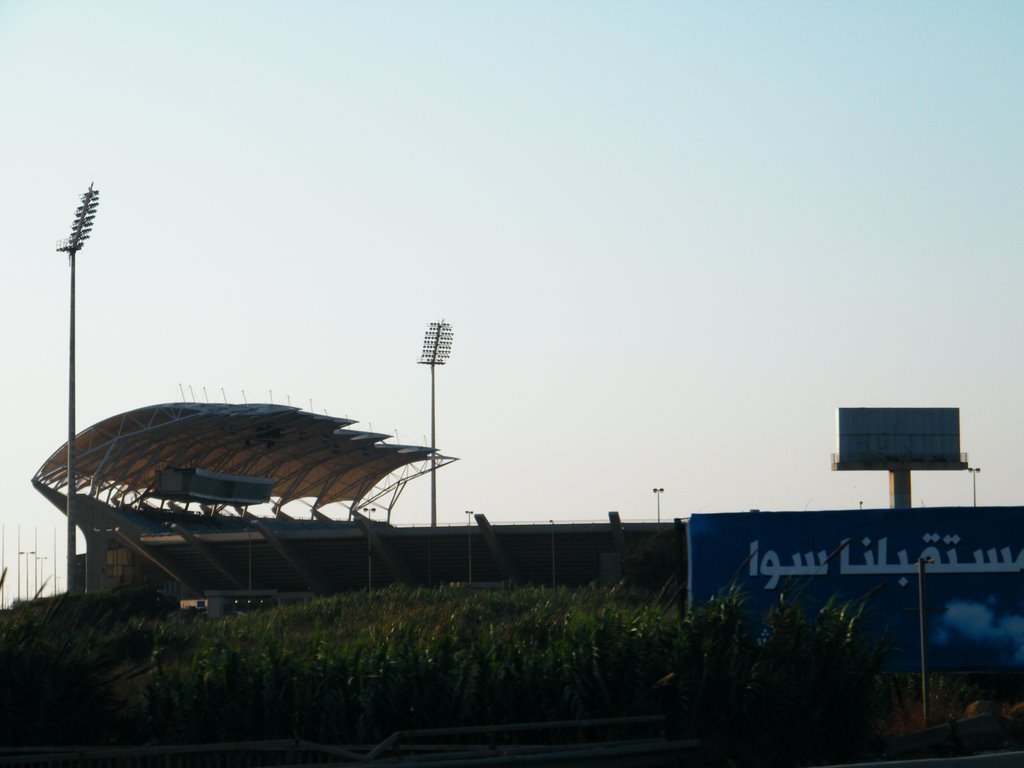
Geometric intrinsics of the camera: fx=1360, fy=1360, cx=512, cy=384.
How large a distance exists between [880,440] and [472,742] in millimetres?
72253

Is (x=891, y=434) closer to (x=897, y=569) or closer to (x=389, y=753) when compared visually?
(x=897, y=569)

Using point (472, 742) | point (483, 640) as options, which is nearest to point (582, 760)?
point (472, 742)

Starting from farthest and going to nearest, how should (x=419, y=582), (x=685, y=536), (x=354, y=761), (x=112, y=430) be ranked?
(x=112, y=430), (x=419, y=582), (x=685, y=536), (x=354, y=761)

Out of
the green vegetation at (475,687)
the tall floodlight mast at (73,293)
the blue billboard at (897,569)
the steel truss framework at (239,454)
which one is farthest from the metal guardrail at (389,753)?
the steel truss framework at (239,454)

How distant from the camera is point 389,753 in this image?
54.7 ft

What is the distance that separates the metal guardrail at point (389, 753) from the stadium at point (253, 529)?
6265 centimetres

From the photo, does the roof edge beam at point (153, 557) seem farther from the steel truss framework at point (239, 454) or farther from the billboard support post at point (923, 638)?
the billboard support post at point (923, 638)

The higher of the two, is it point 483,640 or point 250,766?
point 483,640

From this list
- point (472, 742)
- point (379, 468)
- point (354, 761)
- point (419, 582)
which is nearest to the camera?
point (354, 761)

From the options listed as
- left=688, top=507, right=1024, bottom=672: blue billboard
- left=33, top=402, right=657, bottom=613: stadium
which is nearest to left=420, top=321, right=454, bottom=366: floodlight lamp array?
left=33, top=402, right=657, bottom=613: stadium

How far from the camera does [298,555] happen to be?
312 feet

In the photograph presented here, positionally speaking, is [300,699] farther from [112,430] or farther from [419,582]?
[112,430]

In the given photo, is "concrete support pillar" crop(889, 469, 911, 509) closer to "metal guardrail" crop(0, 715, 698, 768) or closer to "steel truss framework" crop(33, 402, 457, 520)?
"steel truss framework" crop(33, 402, 457, 520)

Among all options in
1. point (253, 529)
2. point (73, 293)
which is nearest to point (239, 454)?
point (253, 529)
